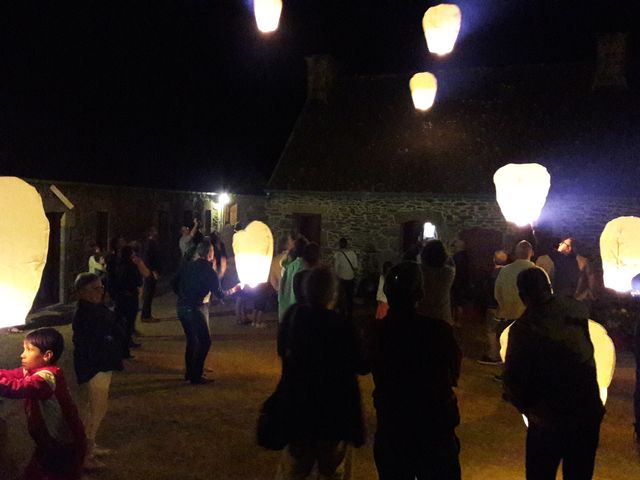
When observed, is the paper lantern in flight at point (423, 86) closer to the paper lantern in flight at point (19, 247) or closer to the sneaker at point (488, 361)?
the sneaker at point (488, 361)

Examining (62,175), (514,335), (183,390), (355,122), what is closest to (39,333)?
(514,335)

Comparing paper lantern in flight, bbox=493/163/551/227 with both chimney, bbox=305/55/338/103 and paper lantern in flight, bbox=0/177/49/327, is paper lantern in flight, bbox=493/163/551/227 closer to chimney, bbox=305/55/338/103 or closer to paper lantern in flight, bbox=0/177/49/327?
paper lantern in flight, bbox=0/177/49/327

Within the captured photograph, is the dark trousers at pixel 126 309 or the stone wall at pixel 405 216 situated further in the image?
the stone wall at pixel 405 216

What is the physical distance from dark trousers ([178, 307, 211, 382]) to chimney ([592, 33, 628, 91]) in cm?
1291

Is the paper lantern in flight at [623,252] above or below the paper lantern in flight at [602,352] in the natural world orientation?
above

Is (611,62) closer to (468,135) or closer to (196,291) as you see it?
(468,135)

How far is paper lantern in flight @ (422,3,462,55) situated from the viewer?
25.7 ft

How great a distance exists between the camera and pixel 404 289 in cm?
284

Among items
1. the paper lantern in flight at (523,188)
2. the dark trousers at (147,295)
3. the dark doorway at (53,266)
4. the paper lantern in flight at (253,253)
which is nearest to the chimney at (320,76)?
the dark doorway at (53,266)

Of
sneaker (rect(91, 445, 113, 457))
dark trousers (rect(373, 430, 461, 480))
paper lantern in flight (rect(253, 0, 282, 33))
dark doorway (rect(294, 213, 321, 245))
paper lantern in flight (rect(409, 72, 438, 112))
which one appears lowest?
sneaker (rect(91, 445, 113, 457))

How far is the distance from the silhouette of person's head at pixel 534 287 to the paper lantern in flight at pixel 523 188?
3.97 metres

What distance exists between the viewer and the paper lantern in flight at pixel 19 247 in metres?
3.27

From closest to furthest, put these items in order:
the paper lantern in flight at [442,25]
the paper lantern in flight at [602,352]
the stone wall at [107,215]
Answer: the paper lantern in flight at [602,352]
the paper lantern in flight at [442,25]
the stone wall at [107,215]

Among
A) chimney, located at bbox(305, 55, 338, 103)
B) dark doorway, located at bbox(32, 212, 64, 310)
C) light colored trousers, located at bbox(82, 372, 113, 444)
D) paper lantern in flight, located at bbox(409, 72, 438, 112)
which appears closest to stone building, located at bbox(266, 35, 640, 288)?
chimney, located at bbox(305, 55, 338, 103)
